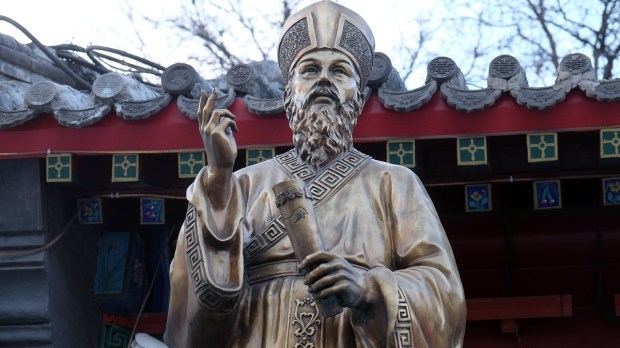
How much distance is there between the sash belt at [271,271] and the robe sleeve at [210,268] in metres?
0.13

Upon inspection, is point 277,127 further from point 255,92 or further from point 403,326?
point 403,326

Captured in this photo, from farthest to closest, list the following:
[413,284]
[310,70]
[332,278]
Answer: [310,70]
[413,284]
[332,278]

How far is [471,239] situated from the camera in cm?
781

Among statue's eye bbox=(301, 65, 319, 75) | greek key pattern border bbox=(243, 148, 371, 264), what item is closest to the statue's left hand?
greek key pattern border bbox=(243, 148, 371, 264)

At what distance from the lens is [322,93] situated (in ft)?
14.1

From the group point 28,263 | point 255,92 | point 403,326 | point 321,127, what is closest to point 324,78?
point 321,127

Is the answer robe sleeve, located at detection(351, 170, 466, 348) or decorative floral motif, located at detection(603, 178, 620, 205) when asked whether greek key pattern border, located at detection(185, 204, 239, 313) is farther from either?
decorative floral motif, located at detection(603, 178, 620, 205)

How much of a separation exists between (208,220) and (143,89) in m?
3.80

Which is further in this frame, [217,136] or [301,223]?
[217,136]

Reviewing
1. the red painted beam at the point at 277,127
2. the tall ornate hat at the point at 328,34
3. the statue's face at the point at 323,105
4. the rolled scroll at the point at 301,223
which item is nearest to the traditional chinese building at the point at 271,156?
the red painted beam at the point at 277,127

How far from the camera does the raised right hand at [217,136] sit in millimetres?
3904

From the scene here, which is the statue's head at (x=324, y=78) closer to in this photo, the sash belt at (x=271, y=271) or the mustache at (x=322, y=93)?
the mustache at (x=322, y=93)

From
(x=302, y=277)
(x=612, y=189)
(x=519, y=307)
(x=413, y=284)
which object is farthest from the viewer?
(x=519, y=307)

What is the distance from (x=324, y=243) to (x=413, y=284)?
33cm
